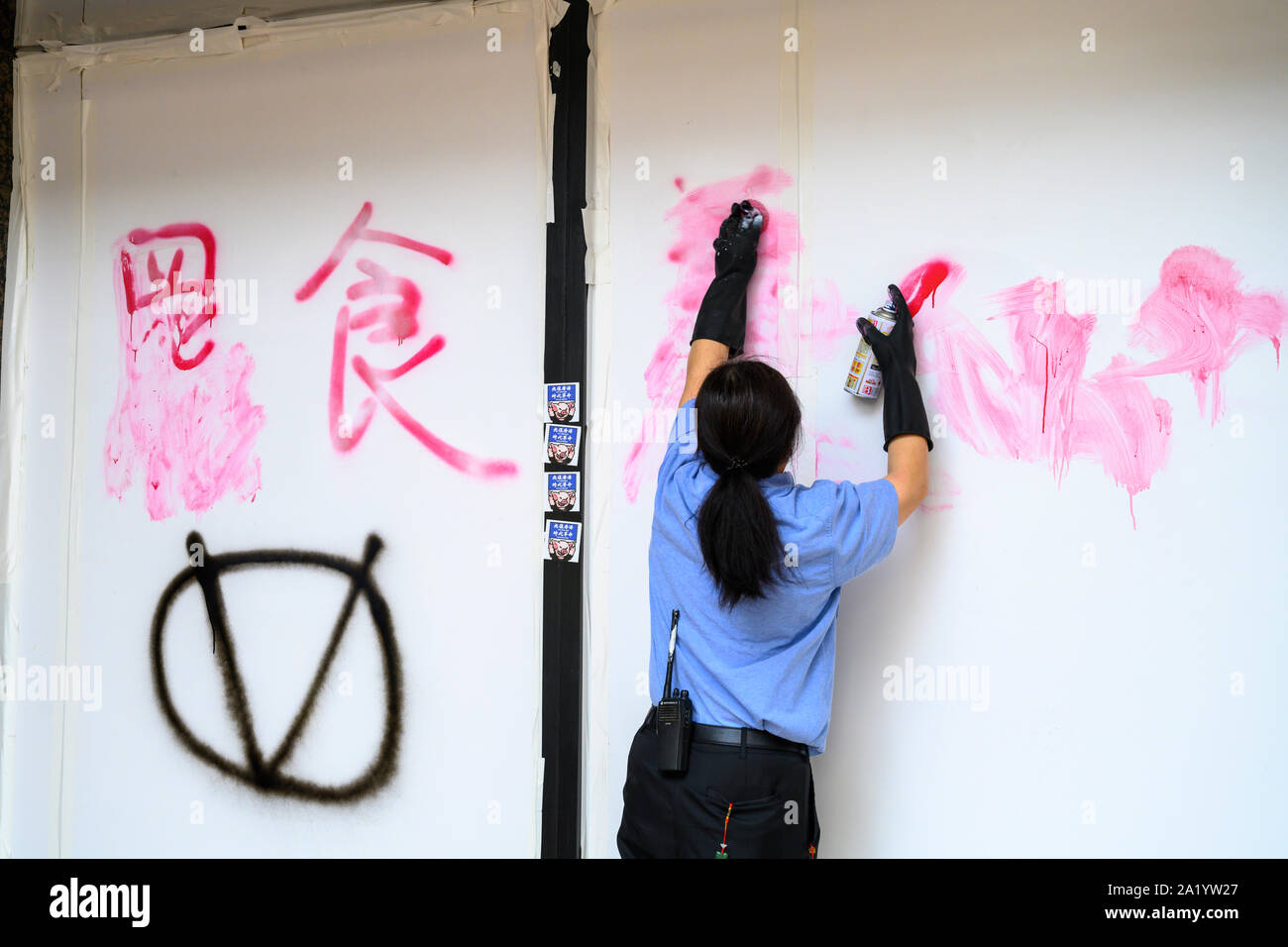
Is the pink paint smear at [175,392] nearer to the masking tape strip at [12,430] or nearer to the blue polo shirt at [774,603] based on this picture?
the masking tape strip at [12,430]

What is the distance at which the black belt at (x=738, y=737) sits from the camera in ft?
6.30

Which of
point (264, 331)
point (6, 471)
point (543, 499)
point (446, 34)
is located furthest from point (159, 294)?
point (543, 499)

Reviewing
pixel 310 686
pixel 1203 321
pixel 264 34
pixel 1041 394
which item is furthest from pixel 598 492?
pixel 264 34

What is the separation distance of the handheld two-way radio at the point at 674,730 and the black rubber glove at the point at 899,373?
761 millimetres

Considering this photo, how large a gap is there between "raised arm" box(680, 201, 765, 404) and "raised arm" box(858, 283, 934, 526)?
12.1 inches

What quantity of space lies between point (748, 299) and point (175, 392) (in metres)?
1.72

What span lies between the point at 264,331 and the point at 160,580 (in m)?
0.80

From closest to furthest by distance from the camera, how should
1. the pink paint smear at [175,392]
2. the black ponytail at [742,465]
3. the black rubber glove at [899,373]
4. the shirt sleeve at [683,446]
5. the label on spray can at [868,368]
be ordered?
the black ponytail at [742,465], the shirt sleeve at [683,446], the black rubber glove at [899,373], the label on spray can at [868,368], the pink paint smear at [175,392]

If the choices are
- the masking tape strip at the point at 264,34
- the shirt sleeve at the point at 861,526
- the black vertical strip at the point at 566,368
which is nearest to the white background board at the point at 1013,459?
the black vertical strip at the point at 566,368

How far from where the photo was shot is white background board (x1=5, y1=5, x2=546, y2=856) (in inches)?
104

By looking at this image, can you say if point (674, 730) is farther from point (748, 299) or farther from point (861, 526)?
point (748, 299)
